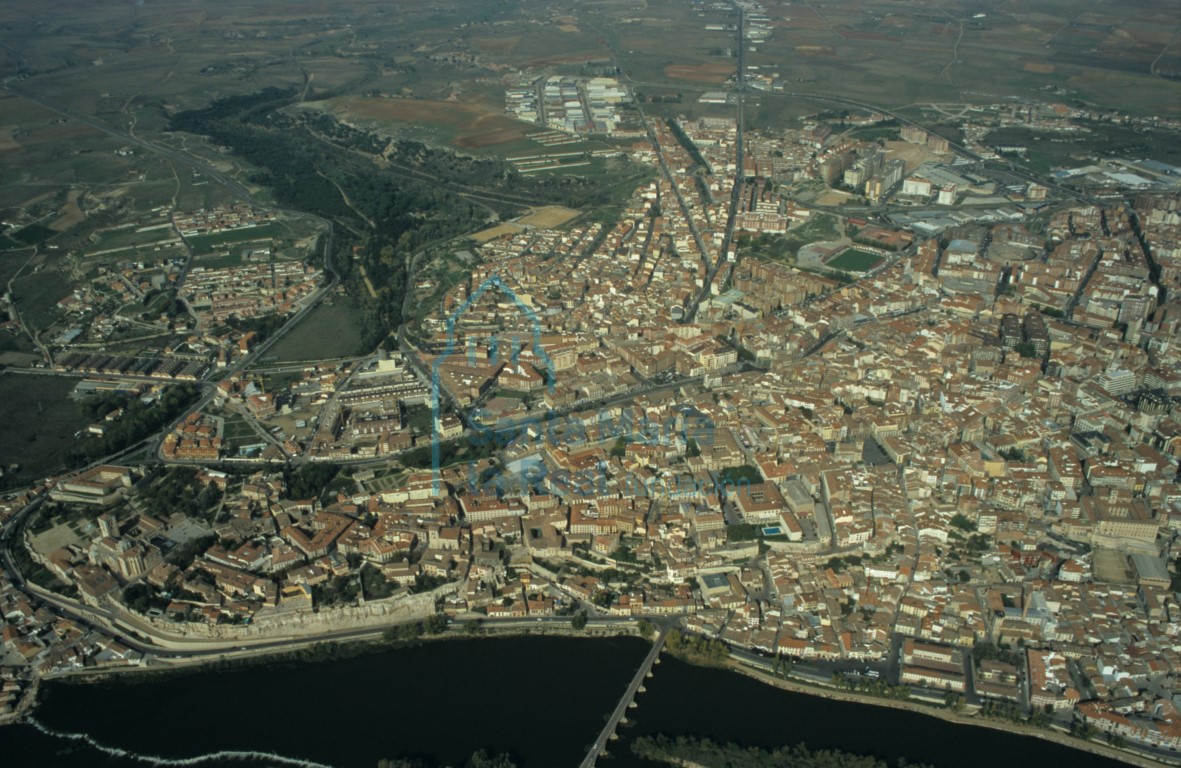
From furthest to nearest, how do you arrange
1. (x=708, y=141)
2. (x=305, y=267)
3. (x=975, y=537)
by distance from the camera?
(x=708, y=141) → (x=305, y=267) → (x=975, y=537)

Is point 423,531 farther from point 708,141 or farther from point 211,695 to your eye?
point 708,141

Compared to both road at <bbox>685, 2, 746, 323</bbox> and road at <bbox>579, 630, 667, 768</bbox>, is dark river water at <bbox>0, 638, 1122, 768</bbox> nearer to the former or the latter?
road at <bbox>579, 630, 667, 768</bbox>

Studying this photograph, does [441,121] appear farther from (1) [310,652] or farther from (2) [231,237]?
(1) [310,652]

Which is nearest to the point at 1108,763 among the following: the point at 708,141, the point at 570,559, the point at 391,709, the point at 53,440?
the point at 570,559

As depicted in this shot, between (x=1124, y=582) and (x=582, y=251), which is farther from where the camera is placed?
(x=582, y=251)

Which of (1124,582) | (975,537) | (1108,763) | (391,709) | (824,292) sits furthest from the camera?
(824,292)
